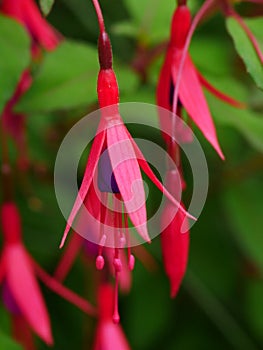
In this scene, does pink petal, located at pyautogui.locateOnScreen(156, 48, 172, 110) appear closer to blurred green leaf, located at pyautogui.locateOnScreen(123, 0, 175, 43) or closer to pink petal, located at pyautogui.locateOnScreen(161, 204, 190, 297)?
pink petal, located at pyautogui.locateOnScreen(161, 204, 190, 297)

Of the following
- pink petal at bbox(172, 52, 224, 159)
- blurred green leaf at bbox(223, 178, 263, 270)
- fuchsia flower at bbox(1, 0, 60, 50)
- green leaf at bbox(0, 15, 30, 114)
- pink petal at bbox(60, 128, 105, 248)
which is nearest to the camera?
pink petal at bbox(60, 128, 105, 248)

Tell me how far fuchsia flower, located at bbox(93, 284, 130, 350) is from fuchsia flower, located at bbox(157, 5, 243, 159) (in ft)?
0.92

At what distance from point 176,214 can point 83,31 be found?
92cm

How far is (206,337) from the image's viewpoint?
1.54 metres

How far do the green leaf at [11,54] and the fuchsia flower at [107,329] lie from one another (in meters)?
0.27

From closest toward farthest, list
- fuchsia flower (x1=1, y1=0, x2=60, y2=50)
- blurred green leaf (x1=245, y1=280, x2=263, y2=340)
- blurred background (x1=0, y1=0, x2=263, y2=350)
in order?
fuchsia flower (x1=1, y1=0, x2=60, y2=50) → blurred background (x1=0, y1=0, x2=263, y2=350) → blurred green leaf (x1=245, y1=280, x2=263, y2=340)

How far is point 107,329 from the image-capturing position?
0.93 metres

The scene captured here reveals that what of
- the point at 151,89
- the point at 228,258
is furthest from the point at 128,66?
the point at 228,258

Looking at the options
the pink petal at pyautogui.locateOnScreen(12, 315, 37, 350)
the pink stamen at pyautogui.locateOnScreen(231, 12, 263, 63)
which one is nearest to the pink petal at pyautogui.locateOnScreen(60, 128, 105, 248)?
the pink stamen at pyautogui.locateOnScreen(231, 12, 263, 63)

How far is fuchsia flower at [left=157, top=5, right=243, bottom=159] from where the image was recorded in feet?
2.45

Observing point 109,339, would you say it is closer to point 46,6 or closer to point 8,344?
point 8,344

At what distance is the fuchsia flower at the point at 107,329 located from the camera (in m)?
0.91

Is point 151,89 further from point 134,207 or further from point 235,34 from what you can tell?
point 134,207

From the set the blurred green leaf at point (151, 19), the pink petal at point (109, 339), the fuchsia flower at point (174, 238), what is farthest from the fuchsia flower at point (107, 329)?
the blurred green leaf at point (151, 19)
